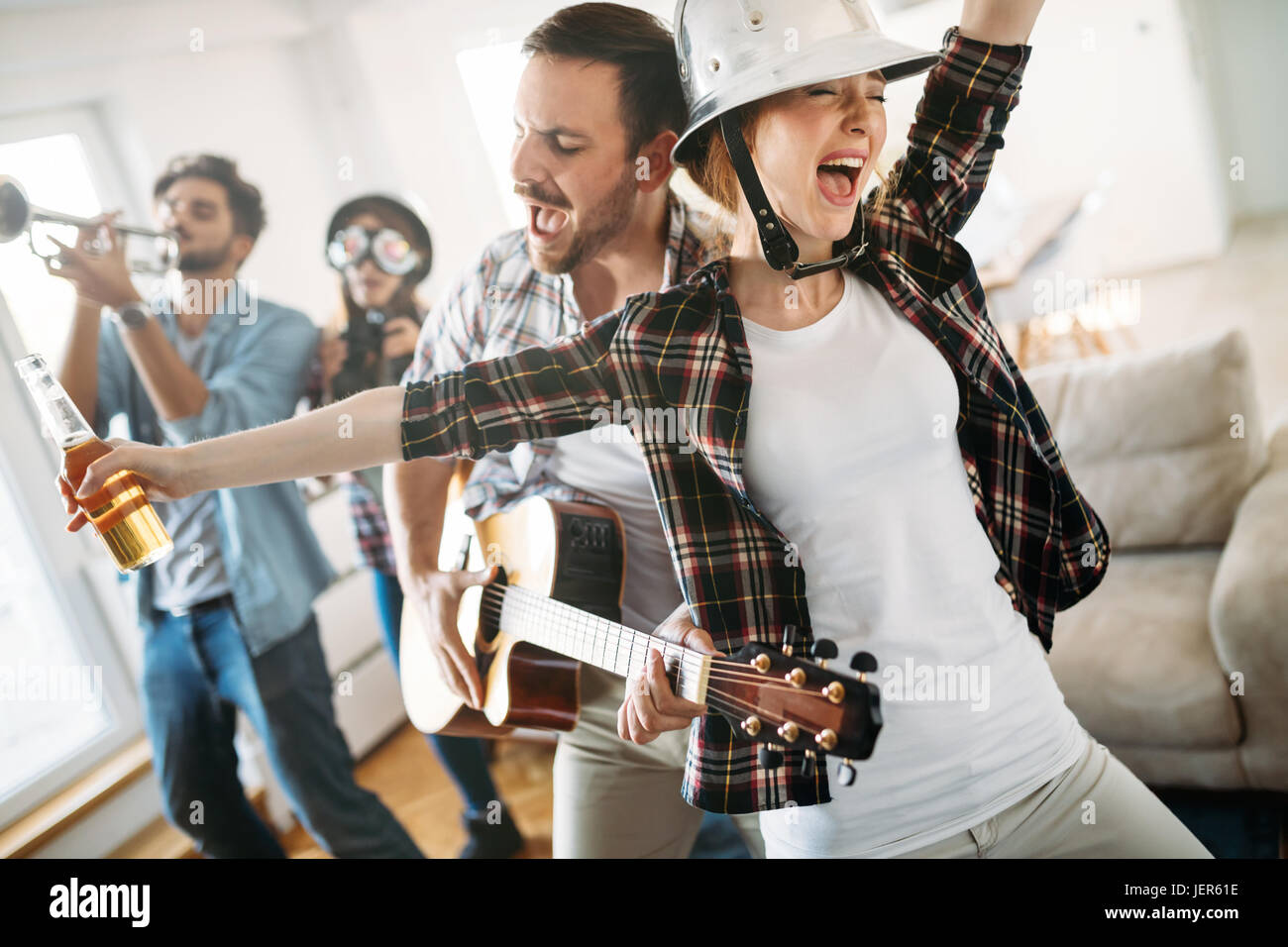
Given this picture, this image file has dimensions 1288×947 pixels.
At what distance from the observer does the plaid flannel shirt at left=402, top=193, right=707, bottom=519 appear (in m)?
1.23

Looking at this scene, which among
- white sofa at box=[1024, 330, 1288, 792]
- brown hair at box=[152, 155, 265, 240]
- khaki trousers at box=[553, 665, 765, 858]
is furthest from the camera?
brown hair at box=[152, 155, 265, 240]

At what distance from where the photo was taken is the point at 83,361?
4.95ft

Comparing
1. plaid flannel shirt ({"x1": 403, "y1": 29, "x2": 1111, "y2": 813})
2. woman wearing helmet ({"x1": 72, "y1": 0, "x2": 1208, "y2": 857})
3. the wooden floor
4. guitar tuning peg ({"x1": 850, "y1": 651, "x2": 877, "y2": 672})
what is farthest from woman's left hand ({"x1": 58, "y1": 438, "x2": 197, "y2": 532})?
the wooden floor

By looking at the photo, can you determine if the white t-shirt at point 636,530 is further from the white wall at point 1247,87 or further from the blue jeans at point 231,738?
the white wall at point 1247,87

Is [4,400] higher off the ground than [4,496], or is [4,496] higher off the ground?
[4,400]

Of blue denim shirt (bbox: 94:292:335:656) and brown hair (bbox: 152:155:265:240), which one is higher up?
A: brown hair (bbox: 152:155:265:240)

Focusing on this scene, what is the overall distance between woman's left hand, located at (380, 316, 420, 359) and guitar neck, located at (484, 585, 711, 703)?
601 millimetres

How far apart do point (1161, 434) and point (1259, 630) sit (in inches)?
16.7

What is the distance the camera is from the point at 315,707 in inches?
68.2

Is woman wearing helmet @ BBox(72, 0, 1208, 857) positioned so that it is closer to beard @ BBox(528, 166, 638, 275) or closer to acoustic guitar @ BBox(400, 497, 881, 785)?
acoustic guitar @ BBox(400, 497, 881, 785)

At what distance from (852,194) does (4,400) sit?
135cm

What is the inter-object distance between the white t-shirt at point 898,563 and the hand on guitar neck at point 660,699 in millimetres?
127
